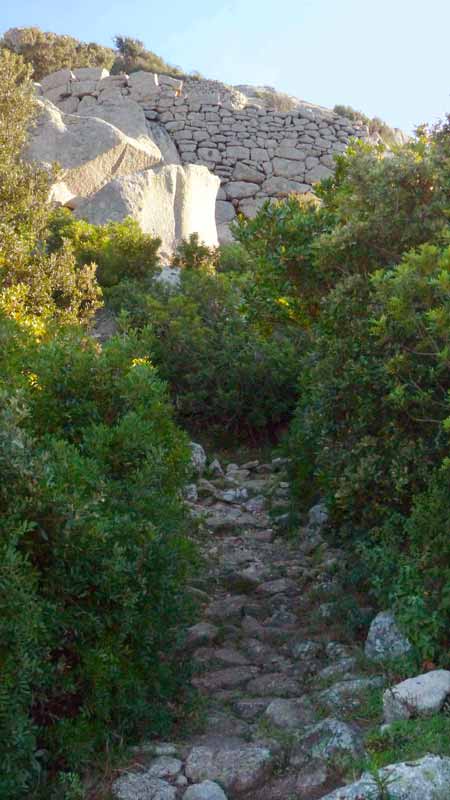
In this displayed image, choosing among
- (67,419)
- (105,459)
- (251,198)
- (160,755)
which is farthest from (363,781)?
(251,198)

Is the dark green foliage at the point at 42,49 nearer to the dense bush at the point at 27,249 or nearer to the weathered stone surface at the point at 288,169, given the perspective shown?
the weathered stone surface at the point at 288,169

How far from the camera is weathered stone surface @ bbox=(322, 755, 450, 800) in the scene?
3189 millimetres

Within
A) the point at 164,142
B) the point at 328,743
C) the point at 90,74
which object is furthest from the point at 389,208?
the point at 90,74

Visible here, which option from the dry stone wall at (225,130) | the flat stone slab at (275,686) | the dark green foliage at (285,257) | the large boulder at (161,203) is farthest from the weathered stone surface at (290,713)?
the dry stone wall at (225,130)

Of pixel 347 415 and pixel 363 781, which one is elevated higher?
pixel 347 415

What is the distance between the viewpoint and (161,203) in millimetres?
15367

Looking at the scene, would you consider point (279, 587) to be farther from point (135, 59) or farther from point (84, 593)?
point (135, 59)

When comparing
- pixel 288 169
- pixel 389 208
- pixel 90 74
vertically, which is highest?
pixel 90 74

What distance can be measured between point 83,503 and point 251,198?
17.6 metres

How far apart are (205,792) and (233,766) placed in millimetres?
250

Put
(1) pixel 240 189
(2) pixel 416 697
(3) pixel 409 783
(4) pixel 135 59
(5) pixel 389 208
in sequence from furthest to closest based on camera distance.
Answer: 1. (4) pixel 135 59
2. (1) pixel 240 189
3. (5) pixel 389 208
4. (2) pixel 416 697
5. (3) pixel 409 783

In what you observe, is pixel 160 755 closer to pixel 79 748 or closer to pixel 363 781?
pixel 79 748

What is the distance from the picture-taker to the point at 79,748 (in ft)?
12.5

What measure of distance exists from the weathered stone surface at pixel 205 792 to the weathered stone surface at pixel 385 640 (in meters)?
1.27
